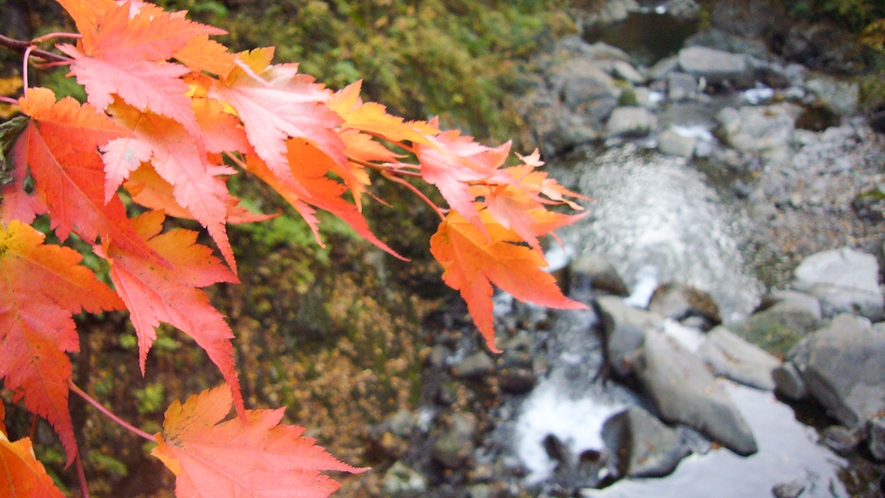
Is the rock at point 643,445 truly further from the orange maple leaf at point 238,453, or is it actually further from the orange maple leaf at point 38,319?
the orange maple leaf at point 38,319

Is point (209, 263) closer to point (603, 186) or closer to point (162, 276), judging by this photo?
point (162, 276)

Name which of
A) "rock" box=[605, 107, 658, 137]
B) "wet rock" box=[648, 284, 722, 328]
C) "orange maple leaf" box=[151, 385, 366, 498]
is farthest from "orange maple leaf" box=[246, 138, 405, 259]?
"rock" box=[605, 107, 658, 137]

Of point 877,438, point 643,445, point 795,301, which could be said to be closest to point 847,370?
point 877,438

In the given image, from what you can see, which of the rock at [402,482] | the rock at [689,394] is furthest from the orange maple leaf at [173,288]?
the rock at [689,394]

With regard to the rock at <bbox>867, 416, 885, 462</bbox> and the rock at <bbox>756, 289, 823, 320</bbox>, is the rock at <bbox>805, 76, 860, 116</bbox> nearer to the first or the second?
the rock at <bbox>756, 289, 823, 320</bbox>

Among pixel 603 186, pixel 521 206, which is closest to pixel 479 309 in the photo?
pixel 521 206

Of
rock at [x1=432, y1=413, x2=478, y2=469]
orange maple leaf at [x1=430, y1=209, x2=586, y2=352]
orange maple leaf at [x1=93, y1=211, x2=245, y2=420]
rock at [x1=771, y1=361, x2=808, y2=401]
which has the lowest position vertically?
rock at [x1=771, y1=361, x2=808, y2=401]

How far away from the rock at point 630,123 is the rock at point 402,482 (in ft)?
17.7

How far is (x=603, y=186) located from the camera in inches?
243

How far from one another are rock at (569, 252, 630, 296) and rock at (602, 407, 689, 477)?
4.64 ft

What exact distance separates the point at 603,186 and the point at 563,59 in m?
3.23

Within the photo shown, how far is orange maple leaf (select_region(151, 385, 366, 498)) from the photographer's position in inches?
21.1

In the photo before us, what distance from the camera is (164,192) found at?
0.58 m

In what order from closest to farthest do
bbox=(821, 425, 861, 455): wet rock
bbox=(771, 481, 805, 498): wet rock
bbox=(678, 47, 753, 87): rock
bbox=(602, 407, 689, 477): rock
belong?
1. bbox=(771, 481, 805, 498): wet rock
2. bbox=(602, 407, 689, 477): rock
3. bbox=(821, 425, 861, 455): wet rock
4. bbox=(678, 47, 753, 87): rock
